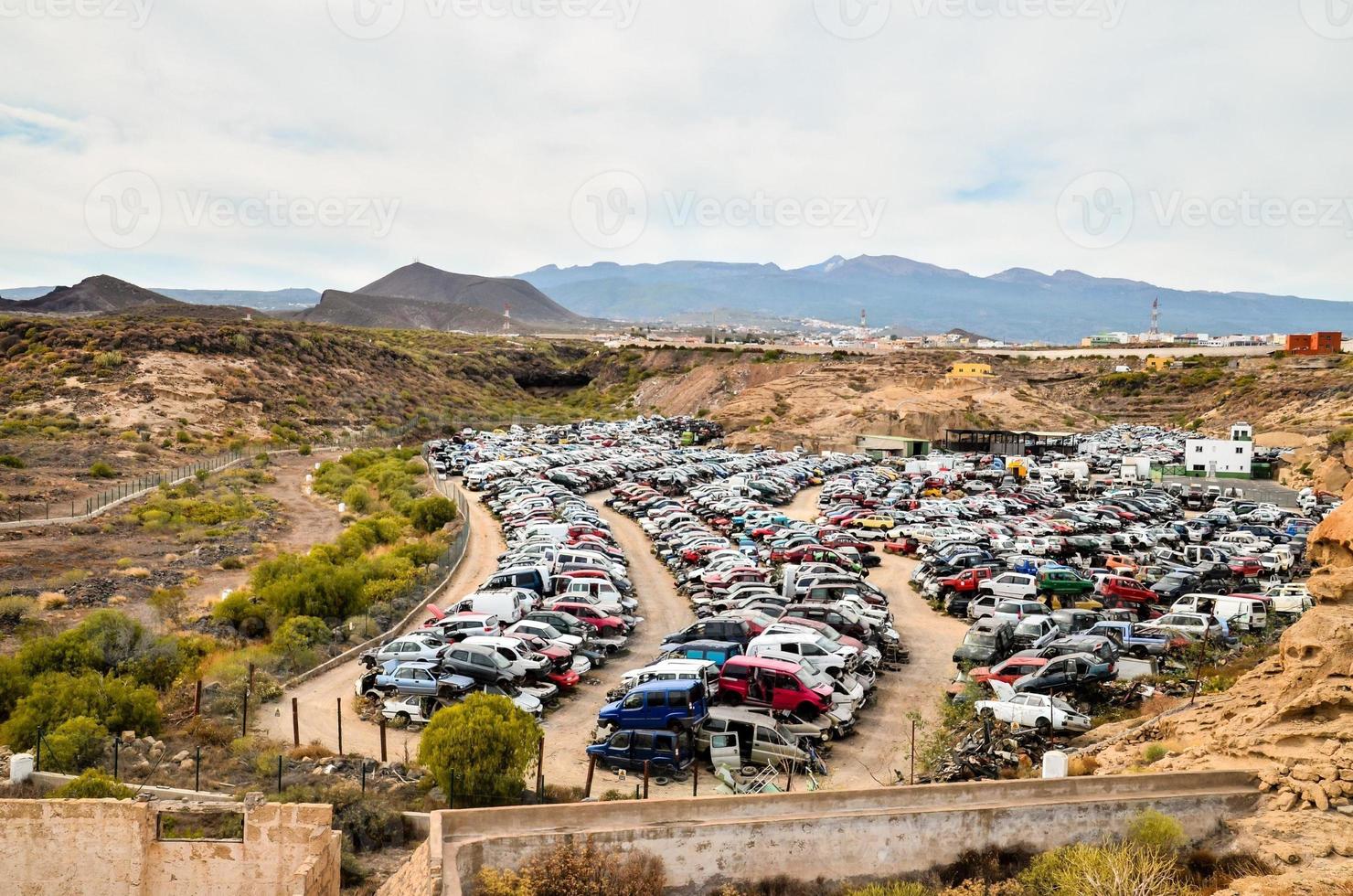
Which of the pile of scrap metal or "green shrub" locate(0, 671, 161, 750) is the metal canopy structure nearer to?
the pile of scrap metal

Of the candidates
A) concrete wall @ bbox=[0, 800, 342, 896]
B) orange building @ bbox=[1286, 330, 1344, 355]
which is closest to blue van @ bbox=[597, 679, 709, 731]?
concrete wall @ bbox=[0, 800, 342, 896]

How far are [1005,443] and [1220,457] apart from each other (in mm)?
17041

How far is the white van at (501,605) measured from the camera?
2497cm

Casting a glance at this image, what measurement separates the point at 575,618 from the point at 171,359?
71.7 meters

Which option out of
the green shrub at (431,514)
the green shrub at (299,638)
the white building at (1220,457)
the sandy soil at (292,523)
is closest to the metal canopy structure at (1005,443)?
the white building at (1220,457)

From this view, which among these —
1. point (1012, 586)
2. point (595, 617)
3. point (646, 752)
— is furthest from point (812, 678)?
point (1012, 586)

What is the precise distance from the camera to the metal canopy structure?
243ft

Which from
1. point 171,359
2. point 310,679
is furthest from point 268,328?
point 310,679

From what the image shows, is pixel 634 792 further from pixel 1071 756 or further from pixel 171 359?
pixel 171 359

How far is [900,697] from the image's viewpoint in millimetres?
21125

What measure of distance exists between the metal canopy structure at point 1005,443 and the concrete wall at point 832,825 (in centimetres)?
6253

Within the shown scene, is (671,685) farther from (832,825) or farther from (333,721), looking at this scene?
(333,721)

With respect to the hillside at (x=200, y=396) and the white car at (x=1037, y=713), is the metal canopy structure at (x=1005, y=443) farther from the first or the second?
the white car at (x=1037, y=713)

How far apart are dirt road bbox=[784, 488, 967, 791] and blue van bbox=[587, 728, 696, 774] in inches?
106
